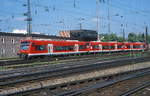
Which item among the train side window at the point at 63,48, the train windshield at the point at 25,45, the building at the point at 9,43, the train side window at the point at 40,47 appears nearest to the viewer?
the train windshield at the point at 25,45

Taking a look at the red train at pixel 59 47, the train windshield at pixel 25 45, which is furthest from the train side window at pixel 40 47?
the train windshield at pixel 25 45

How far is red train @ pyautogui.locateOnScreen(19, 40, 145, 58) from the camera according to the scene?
107 feet

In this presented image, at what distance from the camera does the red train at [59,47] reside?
3272cm

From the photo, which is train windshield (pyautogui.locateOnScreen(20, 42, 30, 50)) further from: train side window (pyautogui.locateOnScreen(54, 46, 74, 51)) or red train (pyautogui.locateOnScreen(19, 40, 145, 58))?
train side window (pyautogui.locateOnScreen(54, 46, 74, 51))

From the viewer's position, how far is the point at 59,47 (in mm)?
37312

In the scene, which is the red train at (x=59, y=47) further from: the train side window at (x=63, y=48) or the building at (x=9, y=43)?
the building at (x=9, y=43)

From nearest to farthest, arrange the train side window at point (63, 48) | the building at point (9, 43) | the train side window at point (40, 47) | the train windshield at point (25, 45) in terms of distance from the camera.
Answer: the train windshield at point (25, 45) < the train side window at point (40, 47) < the train side window at point (63, 48) < the building at point (9, 43)

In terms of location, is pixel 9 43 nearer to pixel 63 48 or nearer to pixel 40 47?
pixel 63 48

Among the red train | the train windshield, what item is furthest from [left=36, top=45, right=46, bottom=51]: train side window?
the train windshield

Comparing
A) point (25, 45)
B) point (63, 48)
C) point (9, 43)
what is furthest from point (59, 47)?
point (9, 43)

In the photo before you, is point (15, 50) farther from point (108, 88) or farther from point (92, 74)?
point (108, 88)

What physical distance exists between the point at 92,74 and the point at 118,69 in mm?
4358

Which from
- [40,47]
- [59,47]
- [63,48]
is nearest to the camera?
[40,47]

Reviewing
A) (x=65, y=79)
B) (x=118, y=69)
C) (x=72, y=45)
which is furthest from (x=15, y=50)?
(x=65, y=79)
